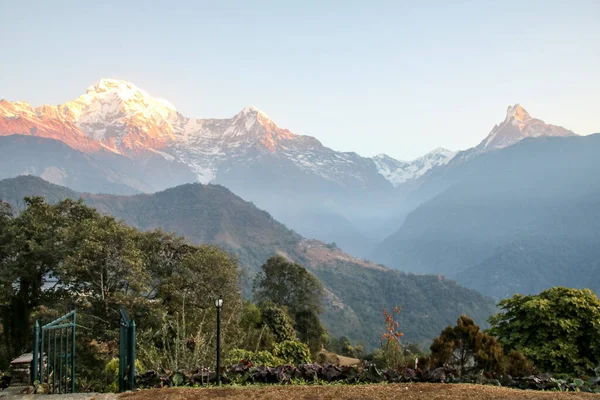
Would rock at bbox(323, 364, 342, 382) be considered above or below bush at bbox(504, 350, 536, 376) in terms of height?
above

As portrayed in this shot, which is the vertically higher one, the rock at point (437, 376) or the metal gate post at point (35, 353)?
the metal gate post at point (35, 353)

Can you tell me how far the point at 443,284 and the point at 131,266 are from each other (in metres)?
135

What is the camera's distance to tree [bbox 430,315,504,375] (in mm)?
9414

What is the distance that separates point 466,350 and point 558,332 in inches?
133

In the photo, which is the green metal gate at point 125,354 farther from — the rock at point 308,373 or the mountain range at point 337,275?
the mountain range at point 337,275

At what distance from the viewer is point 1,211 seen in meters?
19.7

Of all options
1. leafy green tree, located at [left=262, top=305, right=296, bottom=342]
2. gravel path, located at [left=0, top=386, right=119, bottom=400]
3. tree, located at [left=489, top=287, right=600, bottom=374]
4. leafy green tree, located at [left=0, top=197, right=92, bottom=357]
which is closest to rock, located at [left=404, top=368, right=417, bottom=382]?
gravel path, located at [left=0, top=386, right=119, bottom=400]

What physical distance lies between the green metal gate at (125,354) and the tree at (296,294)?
101ft

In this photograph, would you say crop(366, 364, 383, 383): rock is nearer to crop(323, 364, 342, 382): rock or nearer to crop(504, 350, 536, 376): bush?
crop(323, 364, 342, 382): rock

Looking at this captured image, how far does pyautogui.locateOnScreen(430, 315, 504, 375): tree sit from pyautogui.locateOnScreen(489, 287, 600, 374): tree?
7.82 feet

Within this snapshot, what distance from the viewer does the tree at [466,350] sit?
9414mm

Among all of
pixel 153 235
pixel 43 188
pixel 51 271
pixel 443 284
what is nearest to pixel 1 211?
pixel 51 271

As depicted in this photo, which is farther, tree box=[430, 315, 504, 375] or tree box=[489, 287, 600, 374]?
tree box=[489, 287, 600, 374]

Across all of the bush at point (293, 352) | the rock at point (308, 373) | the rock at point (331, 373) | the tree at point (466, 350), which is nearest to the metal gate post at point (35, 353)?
the rock at point (308, 373)
